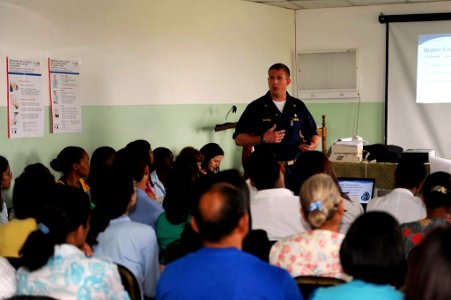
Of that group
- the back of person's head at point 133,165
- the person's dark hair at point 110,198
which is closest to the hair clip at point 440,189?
the person's dark hair at point 110,198

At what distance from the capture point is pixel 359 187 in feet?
16.7

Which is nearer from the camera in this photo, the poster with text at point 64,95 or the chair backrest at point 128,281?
the chair backrest at point 128,281

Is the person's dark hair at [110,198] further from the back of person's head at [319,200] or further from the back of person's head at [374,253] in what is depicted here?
the back of person's head at [374,253]

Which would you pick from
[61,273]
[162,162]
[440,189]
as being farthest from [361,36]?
→ [61,273]

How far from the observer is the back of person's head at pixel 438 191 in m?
3.12

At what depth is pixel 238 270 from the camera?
6.61ft

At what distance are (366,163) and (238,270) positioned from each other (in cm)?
444

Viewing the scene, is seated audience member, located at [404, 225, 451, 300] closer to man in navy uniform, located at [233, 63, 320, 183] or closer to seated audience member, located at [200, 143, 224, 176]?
man in navy uniform, located at [233, 63, 320, 183]

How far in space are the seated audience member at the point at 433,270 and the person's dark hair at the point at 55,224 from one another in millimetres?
1360

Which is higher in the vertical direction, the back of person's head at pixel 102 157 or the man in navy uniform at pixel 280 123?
the man in navy uniform at pixel 280 123

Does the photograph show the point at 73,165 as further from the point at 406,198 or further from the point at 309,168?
the point at 406,198

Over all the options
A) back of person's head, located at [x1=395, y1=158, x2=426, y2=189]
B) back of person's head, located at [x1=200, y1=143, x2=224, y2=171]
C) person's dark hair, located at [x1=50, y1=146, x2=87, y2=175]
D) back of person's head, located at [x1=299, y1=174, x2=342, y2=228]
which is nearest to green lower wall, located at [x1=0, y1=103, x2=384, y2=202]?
person's dark hair, located at [x1=50, y1=146, x2=87, y2=175]

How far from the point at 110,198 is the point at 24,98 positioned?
7.75ft

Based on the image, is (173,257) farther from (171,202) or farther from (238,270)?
(238,270)
